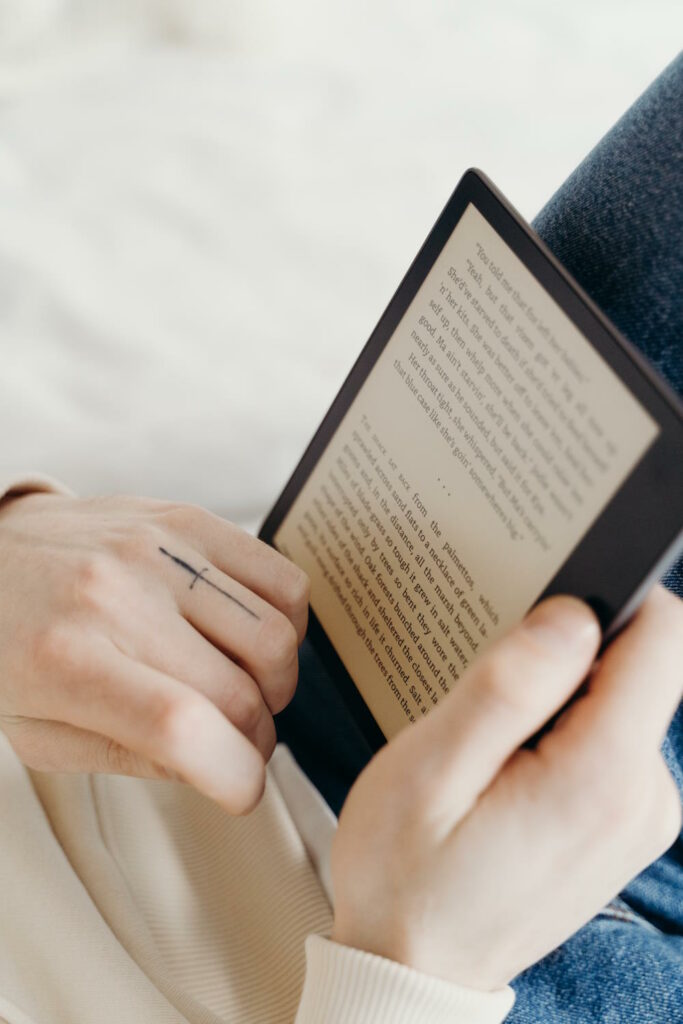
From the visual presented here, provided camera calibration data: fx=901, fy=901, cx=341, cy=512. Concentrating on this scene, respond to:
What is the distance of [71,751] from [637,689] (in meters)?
0.28

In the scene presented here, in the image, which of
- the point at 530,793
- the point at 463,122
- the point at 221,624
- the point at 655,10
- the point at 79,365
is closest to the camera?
the point at 530,793

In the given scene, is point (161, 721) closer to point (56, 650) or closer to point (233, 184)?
point (56, 650)

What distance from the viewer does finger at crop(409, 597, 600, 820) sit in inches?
12.4

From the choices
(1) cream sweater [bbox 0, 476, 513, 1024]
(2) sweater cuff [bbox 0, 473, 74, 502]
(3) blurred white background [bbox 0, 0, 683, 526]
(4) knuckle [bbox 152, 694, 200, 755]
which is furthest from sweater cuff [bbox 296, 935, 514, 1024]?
(3) blurred white background [bbox 0, 0, 683, 526]

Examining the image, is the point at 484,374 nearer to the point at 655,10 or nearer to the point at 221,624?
the point at 221,624

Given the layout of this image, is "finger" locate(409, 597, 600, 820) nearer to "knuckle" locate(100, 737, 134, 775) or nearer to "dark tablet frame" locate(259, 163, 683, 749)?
"dark tablet frame" locate(259, 163, 683, 749)

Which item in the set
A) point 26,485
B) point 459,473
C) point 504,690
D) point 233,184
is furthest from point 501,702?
point 233,184

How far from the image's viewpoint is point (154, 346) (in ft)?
2.46

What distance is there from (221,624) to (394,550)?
92 mm

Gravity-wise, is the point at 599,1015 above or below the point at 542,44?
below

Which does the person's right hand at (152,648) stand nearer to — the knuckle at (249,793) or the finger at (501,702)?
the knuckle at (249,793)

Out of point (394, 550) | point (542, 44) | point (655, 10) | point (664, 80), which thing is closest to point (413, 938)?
point (394, 550)

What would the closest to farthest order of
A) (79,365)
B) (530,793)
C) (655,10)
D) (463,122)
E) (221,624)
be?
1. (530,793)
2. (221,624)
3. (79,365)
4. (463,122)
5. (655,10)

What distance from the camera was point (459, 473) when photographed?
40cm
